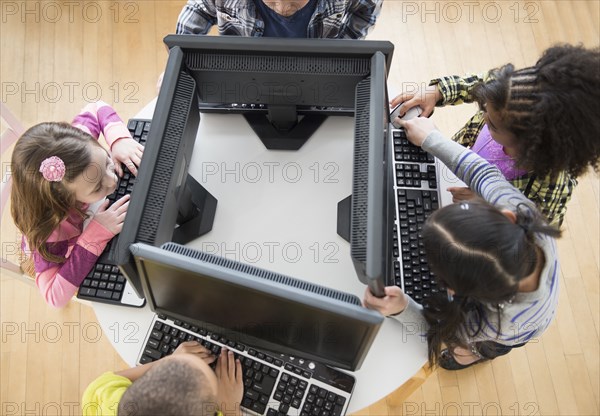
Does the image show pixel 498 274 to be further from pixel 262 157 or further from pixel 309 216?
pixel 262 157

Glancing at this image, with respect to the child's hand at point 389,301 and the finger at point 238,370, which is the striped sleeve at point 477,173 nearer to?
the child's hand at point 389,301

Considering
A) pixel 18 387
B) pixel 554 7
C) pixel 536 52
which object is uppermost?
pixel 554 7

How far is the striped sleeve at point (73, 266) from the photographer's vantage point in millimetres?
1276

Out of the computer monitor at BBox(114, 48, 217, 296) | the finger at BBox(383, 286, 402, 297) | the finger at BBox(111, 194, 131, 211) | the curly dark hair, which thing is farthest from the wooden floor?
the computer monitor at BBox(114, 48, 217, 296)

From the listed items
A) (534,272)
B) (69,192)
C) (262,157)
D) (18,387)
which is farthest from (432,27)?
(18,387)

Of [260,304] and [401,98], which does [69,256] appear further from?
[401,98]

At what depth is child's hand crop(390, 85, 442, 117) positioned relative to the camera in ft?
4.81

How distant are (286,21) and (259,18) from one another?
8 cm

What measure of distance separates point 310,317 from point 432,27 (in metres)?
1.94

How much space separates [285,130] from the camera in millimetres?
1444

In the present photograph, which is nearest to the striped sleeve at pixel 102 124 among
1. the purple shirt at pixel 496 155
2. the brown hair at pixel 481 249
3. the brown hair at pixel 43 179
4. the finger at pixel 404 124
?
the brown hair at pixel 43 179

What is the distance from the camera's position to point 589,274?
1997 millimetres

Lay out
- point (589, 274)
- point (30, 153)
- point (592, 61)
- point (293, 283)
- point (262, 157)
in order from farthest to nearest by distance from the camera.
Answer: point (589, 274) → point (262, 157) → point (30, 153) → point (592, 61) → point (293, 283)

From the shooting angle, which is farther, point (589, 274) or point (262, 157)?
point (589, 274)
